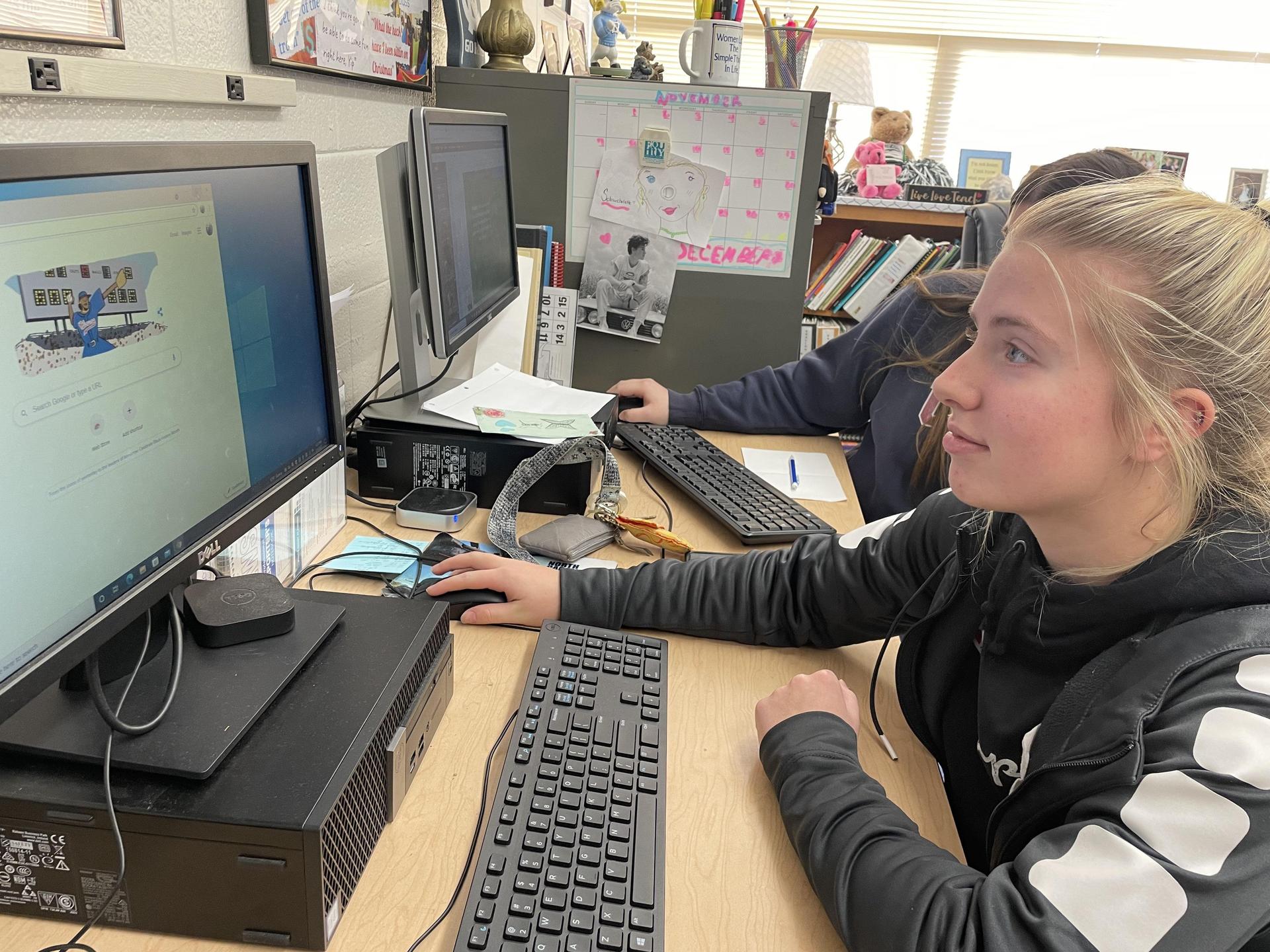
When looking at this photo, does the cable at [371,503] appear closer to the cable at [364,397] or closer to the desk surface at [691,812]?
the cable at [364,397]

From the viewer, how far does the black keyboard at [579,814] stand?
0.55 meters

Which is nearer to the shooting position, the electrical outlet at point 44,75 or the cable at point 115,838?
the cable at point 115,838

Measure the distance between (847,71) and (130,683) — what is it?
12.7 feet

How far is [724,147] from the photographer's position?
67.1 inches

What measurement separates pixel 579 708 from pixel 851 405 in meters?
1.04

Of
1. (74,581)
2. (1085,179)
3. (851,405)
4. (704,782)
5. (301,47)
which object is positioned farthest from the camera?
(851,405)

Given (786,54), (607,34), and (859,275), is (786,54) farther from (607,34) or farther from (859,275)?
(859,275)

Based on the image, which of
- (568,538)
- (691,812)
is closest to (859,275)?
(568,538)

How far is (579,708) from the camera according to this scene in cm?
76

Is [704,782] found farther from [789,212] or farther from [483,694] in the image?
[789,212]

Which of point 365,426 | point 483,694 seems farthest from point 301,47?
point 483,694

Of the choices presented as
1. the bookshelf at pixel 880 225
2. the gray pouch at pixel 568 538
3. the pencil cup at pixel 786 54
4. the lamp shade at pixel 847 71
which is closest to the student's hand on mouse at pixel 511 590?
the gray pouch at pixel 568 538

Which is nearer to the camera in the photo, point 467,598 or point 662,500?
point 467,598

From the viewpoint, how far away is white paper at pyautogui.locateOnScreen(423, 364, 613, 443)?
4.05ft
